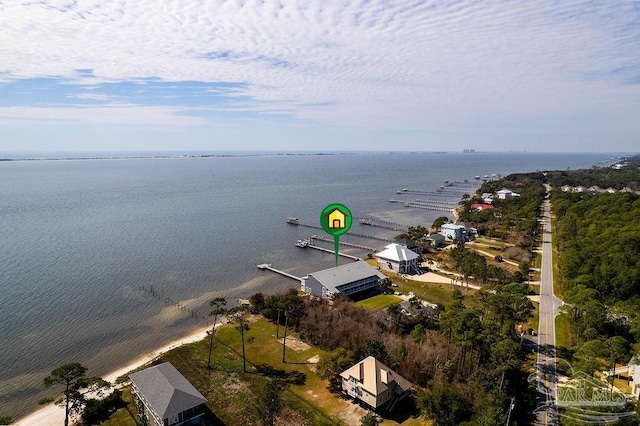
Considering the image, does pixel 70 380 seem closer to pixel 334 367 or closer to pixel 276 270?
pixel 334 367

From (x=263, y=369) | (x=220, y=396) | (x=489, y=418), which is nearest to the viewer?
(x=489, y=418)

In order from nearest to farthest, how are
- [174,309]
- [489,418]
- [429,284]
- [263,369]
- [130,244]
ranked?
1. [489,418]
2. [263,369]
3. [174,309]
4. [429,284]
5. [130,244]

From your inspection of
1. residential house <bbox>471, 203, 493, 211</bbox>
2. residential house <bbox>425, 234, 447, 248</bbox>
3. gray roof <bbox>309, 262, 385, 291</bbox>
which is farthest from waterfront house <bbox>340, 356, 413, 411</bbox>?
residential house <bbox>471, 203, 493, 211</bbox>

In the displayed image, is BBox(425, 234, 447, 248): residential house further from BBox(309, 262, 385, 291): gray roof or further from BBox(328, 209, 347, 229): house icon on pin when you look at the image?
BBox(328, 209, 347, 229): house icon on pin

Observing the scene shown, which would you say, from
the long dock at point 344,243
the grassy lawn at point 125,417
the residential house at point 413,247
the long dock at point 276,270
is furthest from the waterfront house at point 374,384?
the long dock at point 344,243

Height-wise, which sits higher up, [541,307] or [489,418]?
[489,418]

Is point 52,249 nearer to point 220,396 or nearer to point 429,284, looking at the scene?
point 220,396

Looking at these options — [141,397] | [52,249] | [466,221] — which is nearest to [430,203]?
[466,221]
